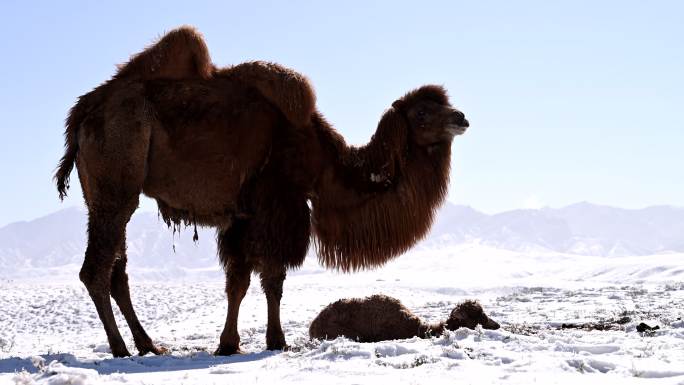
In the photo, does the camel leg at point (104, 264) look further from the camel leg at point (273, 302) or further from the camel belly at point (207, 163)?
the camel leg at point (273, 302)

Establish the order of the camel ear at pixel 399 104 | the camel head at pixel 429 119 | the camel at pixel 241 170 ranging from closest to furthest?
the camel at pixel 241 170 → the camel head at pixel 429 119 → the camel ear at pixel 399 104

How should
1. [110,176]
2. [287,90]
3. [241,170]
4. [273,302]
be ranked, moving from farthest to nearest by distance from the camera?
[287,90] < [241,170] < [273,302] < [110,176]

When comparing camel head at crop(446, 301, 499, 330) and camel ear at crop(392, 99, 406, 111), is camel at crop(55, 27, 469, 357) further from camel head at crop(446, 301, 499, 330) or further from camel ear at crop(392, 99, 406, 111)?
camel head at crop(446, 301, 499, 330)

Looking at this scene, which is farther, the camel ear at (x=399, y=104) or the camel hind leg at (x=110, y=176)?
the camel ear at (x=399, y=104)

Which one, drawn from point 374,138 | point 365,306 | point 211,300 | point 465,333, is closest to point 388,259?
point 365,306

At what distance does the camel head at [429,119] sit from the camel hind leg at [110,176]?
9.28 feet

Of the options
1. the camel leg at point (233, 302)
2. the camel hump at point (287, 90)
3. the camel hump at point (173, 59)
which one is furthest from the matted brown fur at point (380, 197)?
the camel hump at point (173, 59)

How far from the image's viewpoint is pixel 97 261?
716cm

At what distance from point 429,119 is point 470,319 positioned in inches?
86.9

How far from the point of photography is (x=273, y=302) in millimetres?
7535

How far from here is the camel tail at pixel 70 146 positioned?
25.1 ft

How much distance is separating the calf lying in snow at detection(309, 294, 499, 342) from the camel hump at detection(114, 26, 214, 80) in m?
2.84

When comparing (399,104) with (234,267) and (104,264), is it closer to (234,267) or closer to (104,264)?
(234,267)

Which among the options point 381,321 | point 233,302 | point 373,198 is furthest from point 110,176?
point 381,321
